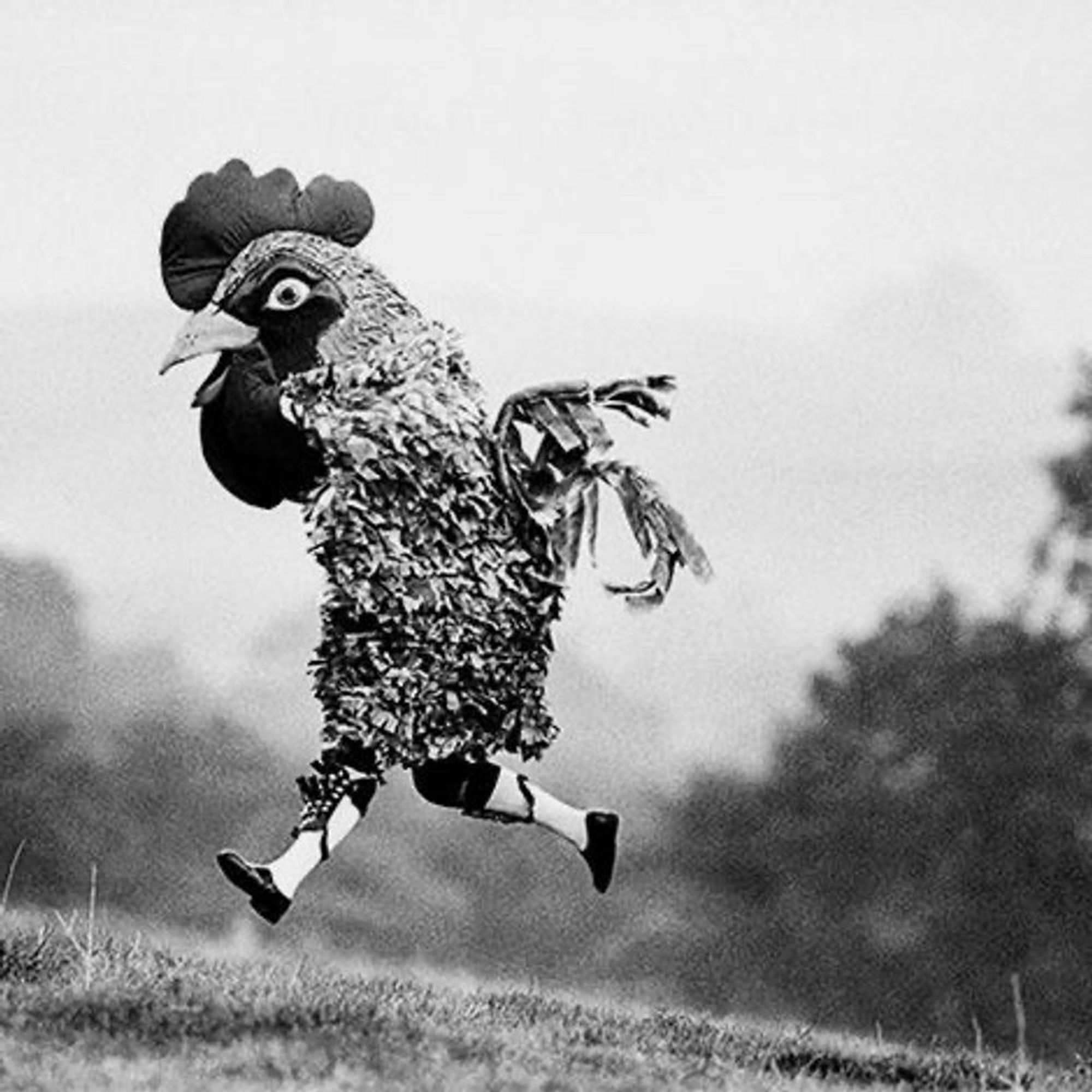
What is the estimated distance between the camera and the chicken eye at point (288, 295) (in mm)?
5289

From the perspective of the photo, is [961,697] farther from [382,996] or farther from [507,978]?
[382,996]

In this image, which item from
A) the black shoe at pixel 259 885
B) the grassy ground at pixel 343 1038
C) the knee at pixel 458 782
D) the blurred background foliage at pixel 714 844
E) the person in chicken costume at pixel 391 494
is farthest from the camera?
the blurred background foliage at pixel 714 844

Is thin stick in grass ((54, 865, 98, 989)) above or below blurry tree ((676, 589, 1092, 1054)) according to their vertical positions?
below

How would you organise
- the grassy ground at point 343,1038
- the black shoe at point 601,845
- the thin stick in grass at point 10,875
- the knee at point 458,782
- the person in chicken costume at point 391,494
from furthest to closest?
the thin stick in grass at point 10,875 < the black shoe at point 601,845 < the knee at point 458,782 < the person in chicken costume at point 391,494 < the grassy ground at point 343,1038

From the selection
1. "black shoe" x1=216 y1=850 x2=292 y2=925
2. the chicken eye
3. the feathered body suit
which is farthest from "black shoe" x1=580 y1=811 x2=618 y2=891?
the chicken eye

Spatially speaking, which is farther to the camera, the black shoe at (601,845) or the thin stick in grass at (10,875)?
the thin stick in grass at (10,875)

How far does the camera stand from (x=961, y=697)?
22.7 feet

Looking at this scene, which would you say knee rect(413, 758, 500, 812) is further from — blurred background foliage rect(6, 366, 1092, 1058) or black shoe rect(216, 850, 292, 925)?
blurred background foliage rect(6, 366, 1092, 1058)

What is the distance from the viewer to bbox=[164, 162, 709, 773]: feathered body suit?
5.05 meters

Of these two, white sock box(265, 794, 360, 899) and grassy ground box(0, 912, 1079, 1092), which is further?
white sock box(265, 794, 360, 899)

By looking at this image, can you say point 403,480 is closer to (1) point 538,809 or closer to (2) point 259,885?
(1) point 538,809

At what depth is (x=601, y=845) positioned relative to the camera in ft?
17.3

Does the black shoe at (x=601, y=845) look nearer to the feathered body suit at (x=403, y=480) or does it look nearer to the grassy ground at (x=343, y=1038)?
the feathered body suit at (x=403, y=480)

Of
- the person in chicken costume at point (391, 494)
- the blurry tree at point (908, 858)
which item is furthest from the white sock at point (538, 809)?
the blurry tree at point (908, 858)
